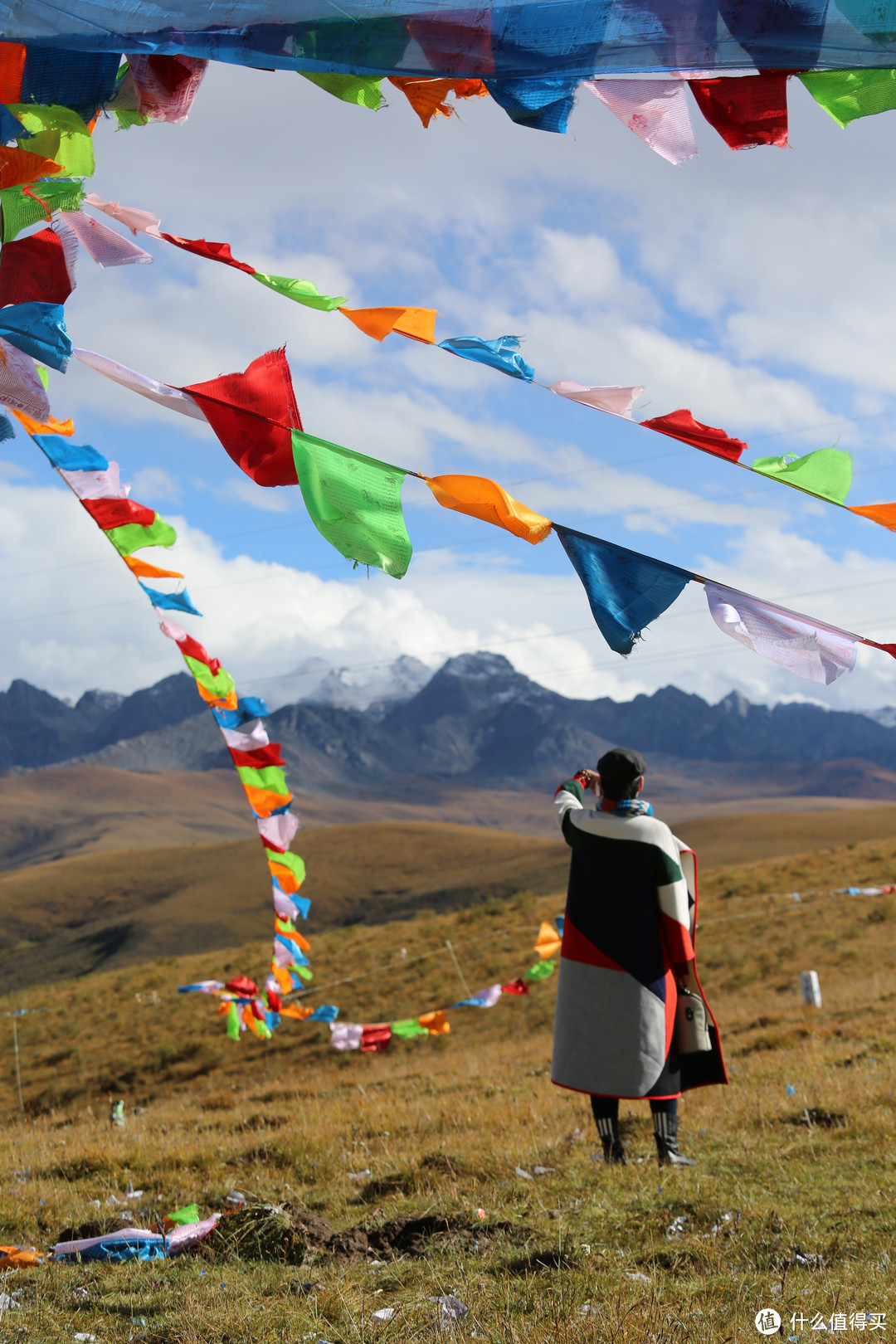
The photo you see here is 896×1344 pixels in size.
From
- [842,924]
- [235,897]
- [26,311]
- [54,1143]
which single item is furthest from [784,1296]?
[235,897]

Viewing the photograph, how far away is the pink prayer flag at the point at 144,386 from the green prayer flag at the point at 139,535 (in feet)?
10.8

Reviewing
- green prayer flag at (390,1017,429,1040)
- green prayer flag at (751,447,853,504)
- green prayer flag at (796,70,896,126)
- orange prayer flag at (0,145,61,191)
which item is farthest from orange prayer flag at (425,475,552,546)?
green prayer flag at (390,1017,429,1040)

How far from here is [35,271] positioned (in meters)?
3.43

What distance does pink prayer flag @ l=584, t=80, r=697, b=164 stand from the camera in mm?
2568

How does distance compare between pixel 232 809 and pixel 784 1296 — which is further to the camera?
pixel 232 809

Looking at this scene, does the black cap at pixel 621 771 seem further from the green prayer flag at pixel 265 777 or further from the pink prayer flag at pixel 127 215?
the green prayer flag at pixel 265 777

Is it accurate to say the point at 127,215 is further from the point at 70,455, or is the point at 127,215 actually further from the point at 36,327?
the point at 70,455

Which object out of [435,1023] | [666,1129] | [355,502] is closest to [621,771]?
[666,1129]

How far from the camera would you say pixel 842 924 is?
50.5ft

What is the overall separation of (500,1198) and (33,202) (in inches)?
168

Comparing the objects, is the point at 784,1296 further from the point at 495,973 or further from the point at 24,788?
the point at 24,788

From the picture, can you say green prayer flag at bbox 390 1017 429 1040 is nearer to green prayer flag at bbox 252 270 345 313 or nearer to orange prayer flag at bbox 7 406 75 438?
orange prayer flag at bbox 7 406 75 438

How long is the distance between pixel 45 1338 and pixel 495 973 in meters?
14.1

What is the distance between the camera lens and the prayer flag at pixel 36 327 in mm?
3369
